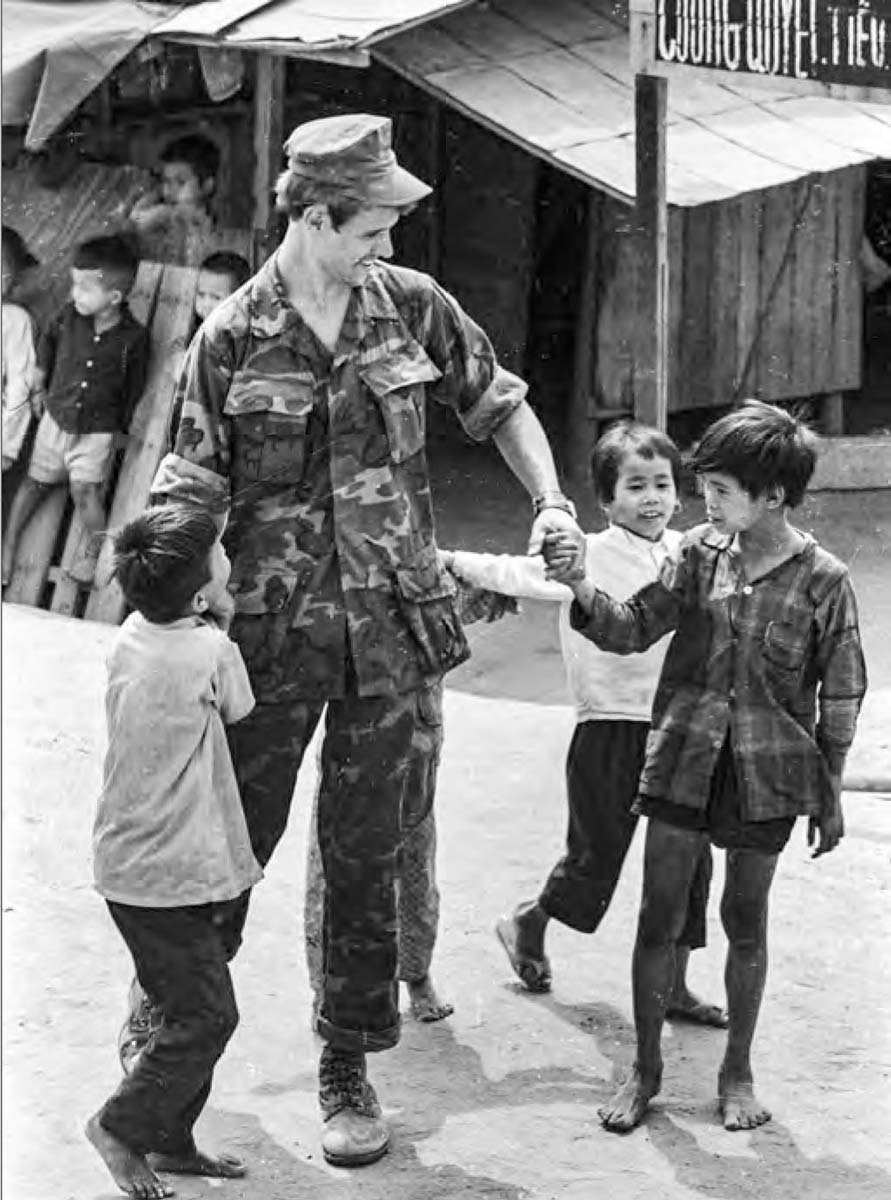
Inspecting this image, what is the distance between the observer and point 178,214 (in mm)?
10070

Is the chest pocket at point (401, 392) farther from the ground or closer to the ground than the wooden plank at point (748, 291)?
farther from the ground

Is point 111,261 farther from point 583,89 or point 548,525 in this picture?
point 548,525

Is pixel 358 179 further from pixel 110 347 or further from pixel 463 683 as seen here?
pixel 110 347

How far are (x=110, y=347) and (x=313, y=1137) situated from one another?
534 centimetres

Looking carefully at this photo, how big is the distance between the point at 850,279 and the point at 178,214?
3561mm

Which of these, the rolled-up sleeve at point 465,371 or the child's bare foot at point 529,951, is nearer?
the rolled-up sleeve at point 465,371

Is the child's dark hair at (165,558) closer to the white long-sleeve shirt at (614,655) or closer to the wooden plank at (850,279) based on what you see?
the white long-sleeve shirt at (614,655)

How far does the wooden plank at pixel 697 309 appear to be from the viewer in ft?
36.8

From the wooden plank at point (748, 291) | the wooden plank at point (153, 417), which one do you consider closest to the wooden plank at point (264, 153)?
the wooden plank at point (153, 417)

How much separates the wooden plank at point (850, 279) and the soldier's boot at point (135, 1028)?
302 inches

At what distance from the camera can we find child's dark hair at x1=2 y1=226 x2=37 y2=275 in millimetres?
10430

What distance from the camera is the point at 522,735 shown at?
297 inches

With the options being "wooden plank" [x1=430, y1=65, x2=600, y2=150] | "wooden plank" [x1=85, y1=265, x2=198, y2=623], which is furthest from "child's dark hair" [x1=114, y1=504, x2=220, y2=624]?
"wooden plank" [x1=85, y1=265, x2=198, y2=623]

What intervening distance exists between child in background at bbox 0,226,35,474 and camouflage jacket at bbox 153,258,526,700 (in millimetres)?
5479
